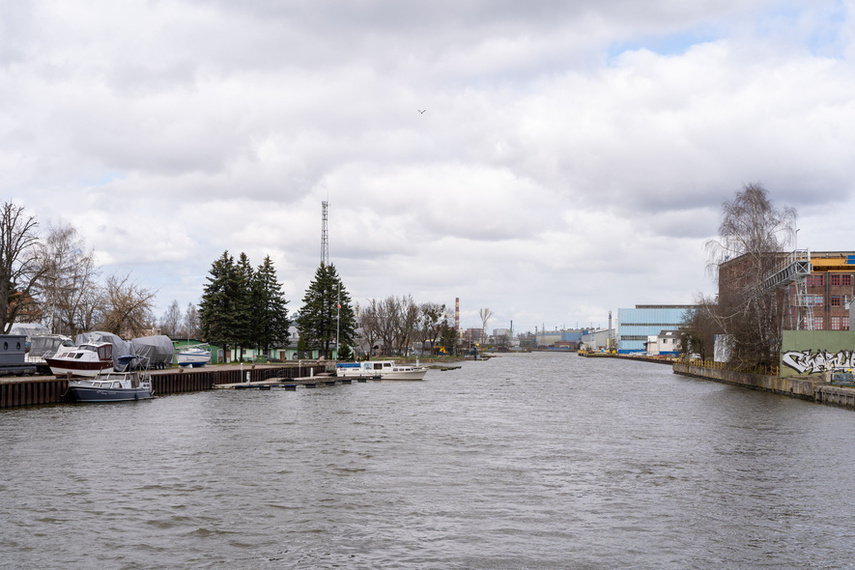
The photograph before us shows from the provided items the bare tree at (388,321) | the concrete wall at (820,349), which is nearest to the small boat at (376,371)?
the concrete wall at (820,349)

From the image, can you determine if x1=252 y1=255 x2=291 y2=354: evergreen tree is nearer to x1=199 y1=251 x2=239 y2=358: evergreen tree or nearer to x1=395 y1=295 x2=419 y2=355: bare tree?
x1=199 y1=251 x2=239 y2=358: evergreen tree

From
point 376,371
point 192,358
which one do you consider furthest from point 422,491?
point 376,371

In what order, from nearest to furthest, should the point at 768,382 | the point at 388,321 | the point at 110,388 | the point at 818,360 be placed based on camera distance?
the point at 110,388 < the point at 818,360 < the point at 768,382 < the point at 388,321

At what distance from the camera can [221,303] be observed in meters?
98.0

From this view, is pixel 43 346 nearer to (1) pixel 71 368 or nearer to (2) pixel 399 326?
(1) pixel 71 368

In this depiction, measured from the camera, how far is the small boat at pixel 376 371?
290ft

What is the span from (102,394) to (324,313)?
6722 cm

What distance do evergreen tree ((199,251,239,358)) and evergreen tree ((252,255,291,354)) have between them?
6.89m

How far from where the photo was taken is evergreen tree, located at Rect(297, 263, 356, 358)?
118375 mm

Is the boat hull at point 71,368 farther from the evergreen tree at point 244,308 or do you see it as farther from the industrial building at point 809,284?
the industrial building at point 809,284

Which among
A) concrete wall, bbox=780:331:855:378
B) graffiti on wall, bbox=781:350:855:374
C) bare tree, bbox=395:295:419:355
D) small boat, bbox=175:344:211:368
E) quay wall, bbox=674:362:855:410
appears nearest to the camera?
quay wall, bbox=674:362:855:410

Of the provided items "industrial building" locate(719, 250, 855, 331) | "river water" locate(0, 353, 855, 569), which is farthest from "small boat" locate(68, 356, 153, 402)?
"industrial building" locate(719, 250, 855, 331)

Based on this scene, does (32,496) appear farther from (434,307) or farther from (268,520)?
(434,307)

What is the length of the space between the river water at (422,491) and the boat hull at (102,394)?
5.91 metres
